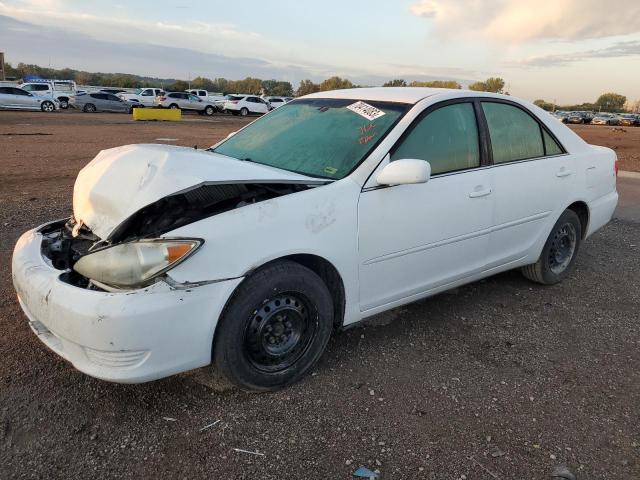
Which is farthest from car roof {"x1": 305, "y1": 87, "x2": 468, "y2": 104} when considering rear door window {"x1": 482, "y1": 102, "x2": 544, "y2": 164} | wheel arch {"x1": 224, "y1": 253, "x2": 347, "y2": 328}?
wheel arch {"x1": 224, "y1": 253, "x2": 347, "y2": 328}

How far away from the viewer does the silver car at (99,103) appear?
105ft

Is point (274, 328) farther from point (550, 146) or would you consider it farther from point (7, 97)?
point (7, 97)

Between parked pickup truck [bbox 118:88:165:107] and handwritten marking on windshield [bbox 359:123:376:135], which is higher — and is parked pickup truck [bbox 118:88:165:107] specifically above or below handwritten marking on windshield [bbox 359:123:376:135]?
below

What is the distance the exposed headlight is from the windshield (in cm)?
106

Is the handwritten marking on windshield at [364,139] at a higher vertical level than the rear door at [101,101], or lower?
higher

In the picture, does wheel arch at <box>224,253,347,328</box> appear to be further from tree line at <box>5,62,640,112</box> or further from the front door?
tree line at <box>5,62,640,112</box>

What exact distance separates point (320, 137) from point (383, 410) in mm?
1781

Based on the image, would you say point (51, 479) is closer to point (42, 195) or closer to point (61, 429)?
point (61, 429)

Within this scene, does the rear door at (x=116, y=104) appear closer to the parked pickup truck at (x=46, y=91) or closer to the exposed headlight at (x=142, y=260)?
the parked pickup truck at (x=46, y=91)

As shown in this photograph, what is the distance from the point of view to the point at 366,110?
352 cm

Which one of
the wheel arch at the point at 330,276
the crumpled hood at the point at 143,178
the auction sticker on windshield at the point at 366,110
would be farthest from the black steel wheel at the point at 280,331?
the auction sticker on windshield at the point at 366,110

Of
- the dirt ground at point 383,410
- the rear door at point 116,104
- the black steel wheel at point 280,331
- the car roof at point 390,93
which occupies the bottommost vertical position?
the dirt ground at point 383,410

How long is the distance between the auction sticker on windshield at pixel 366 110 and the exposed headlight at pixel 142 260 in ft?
5.17

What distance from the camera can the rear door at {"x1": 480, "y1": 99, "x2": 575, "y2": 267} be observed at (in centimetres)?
383
